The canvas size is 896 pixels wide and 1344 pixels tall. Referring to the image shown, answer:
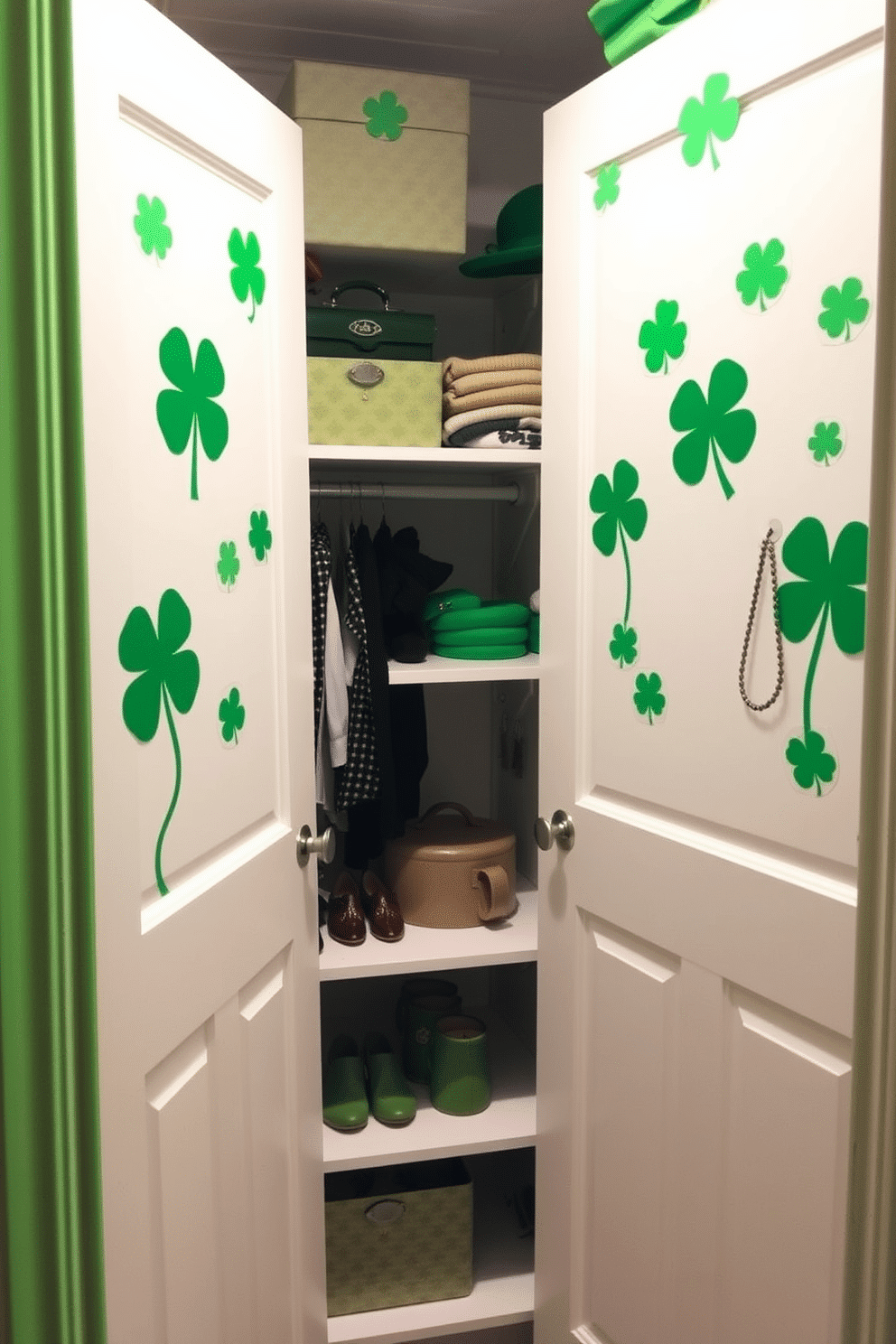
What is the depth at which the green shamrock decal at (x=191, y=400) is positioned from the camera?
3.88 ft

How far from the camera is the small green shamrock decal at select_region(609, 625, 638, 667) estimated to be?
1.50 metres

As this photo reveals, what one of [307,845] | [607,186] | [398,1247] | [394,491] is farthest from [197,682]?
[398,1247]

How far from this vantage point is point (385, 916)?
1906 millimetres

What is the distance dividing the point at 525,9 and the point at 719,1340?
2.02m

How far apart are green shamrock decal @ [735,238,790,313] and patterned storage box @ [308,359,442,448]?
0.63 meters

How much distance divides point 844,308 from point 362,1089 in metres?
1.49

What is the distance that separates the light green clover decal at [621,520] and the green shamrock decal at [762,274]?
288 millimetres

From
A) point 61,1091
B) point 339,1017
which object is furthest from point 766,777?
point 339,1017

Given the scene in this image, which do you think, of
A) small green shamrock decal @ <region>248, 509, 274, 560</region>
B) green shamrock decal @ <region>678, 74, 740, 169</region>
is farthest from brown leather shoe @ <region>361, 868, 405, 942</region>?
green shamrock decal @ <region>678, 74, 740, 169</region>

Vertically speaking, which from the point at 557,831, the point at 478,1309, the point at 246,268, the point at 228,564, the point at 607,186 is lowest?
the point at 478,1309

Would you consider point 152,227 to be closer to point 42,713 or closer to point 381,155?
point 381,155

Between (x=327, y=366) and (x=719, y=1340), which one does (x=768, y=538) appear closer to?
(x=327, y=366)

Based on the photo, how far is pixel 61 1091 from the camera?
498 mm

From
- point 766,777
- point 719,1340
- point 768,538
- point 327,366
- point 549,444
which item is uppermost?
point 327,366
